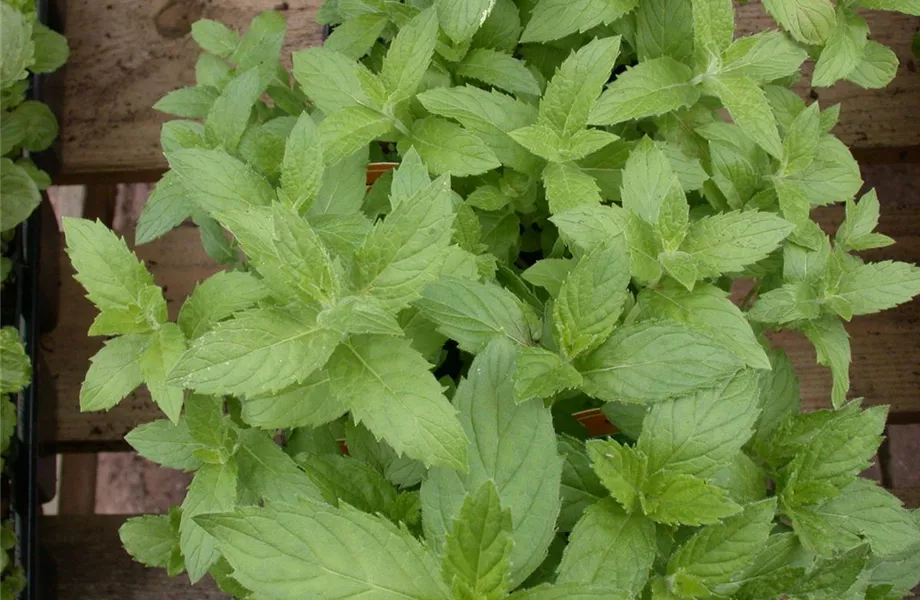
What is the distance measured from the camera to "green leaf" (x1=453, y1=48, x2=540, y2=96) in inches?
37.0

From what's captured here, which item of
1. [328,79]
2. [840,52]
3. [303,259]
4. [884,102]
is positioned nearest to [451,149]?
[328,79]

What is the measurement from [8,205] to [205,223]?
0.52 meters

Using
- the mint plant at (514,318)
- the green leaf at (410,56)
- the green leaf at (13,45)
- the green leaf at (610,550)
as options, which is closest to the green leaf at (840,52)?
the mint plant at (514,318)

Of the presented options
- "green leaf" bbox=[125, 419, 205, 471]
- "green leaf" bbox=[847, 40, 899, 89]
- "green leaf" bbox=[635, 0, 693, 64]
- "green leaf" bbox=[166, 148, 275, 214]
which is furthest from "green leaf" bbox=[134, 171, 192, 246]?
"green leaf" bbox=[847, 40, 899, 89]

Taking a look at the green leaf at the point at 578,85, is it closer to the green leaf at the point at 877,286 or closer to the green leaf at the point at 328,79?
the green leaf at the point at 328,79

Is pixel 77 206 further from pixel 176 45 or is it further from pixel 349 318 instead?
pixel 349 318

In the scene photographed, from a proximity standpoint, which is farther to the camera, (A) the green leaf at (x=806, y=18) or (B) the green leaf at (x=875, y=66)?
(B) the green leaf at (x=875, y=66)

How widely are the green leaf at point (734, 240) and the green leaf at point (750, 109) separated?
0.31 ft

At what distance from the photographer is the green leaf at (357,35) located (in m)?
0.98

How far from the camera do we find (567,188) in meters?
0.83

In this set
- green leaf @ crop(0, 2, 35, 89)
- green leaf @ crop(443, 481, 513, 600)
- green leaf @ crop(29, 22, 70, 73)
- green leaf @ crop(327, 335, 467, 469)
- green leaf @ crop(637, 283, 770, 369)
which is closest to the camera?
green leaf @ crop(443, 481, 513, 600)

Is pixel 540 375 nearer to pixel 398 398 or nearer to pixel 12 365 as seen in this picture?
pixel 398 398

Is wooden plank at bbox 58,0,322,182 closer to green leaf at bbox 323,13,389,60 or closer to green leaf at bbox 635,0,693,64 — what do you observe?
green leaf at bbox 323,13,389,60

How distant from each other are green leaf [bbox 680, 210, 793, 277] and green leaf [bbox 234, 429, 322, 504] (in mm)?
437
